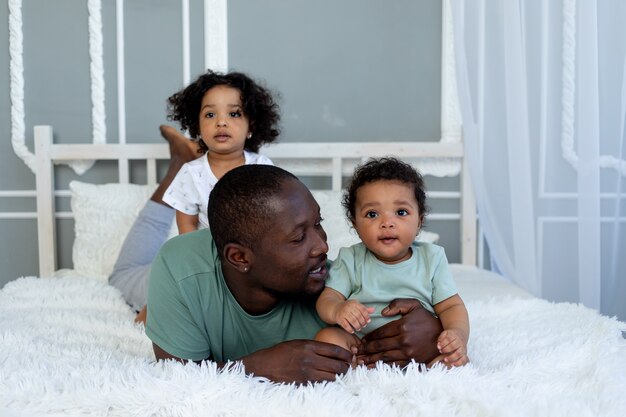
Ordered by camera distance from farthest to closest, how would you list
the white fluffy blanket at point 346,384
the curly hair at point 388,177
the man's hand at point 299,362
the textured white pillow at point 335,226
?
the textured white pillow at point 335,226, the curly hair at point 388,177, the man's hand at point 299,362, the white fluffy blanket at point 346,384

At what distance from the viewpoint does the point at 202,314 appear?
116 cm

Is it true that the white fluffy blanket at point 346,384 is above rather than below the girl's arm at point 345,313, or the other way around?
below

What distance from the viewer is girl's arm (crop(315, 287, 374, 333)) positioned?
1132mm

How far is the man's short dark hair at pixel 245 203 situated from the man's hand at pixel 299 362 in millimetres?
187

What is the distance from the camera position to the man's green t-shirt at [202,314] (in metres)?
1.14

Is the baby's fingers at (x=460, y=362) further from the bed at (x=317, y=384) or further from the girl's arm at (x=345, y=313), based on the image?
the girl's arm at (x=345, y=313)

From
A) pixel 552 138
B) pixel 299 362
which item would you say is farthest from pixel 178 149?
pixel 299 362

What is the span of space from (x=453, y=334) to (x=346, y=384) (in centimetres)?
23

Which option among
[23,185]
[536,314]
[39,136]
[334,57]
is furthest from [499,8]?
[23,185]

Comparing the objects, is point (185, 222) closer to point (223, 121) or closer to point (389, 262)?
point (223, 121)

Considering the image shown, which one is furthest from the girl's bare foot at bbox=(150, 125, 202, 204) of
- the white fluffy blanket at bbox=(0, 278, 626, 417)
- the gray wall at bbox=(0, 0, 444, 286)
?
the white fluffy blanket at bbox=(0, 278, 626, 417)

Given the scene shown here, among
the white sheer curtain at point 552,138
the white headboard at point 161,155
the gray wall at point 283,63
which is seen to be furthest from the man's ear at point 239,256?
the gray wall at point 283,63

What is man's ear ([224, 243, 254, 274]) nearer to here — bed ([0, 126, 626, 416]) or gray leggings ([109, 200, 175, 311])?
bed ([0, 126, 626, 416])

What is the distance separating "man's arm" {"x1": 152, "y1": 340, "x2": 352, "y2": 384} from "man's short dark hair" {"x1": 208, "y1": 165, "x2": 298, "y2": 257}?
0.19m
